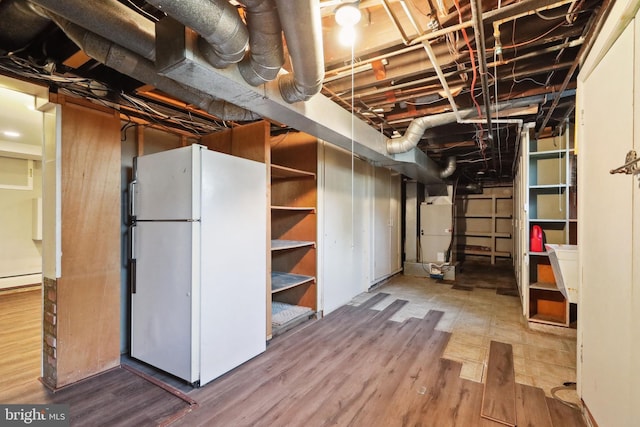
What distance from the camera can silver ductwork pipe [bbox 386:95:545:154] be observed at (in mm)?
2998

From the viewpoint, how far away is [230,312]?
Answer: 2451 mm

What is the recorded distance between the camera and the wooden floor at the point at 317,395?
1888 mm

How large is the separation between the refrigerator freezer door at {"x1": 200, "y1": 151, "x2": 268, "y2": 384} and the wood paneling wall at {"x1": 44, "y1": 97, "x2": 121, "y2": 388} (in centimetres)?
92

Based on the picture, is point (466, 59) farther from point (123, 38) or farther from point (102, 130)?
point (102, 130)

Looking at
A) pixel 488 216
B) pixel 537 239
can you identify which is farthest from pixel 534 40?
pixel 488 216

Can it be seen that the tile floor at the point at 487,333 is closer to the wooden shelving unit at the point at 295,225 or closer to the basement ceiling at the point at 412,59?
the wooden shelving unit at the point at 295,225

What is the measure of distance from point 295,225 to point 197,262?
176 cm

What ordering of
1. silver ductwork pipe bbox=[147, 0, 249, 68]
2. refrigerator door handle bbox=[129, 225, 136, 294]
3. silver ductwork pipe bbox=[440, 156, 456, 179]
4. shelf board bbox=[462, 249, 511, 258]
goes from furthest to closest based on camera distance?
shelf board bbox=[462, 249, 511, 258] → silver ductwork pipe bbox=[440, 156, 456, 179] → refrigerator door handle bbox=[129, 225, 136, 294] → silver ductwork pipe bbox=[147, 0, 249, 68]

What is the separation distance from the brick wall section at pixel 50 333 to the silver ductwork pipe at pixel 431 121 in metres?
3.73

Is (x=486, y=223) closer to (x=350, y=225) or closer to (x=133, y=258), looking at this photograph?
(x=350, y=225)

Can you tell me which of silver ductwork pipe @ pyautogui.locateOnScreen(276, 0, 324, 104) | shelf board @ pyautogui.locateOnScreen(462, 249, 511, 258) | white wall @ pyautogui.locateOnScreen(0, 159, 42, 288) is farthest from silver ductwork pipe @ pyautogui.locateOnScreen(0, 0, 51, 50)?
shelf board @ pyautogui.locateOnScreen(462, 249, 511, 258)

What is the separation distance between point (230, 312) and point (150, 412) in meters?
0.81

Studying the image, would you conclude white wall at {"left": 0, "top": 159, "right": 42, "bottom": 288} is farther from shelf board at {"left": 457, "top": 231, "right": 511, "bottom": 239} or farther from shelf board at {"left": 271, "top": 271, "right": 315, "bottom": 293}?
shelf board at {"left": 457, "top": 231, "right": 511, "bottom": 239}

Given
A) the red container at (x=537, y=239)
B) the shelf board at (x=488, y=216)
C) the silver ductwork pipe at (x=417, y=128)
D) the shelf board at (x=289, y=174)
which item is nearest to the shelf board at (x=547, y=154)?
the red container at (x=537, y=239)
